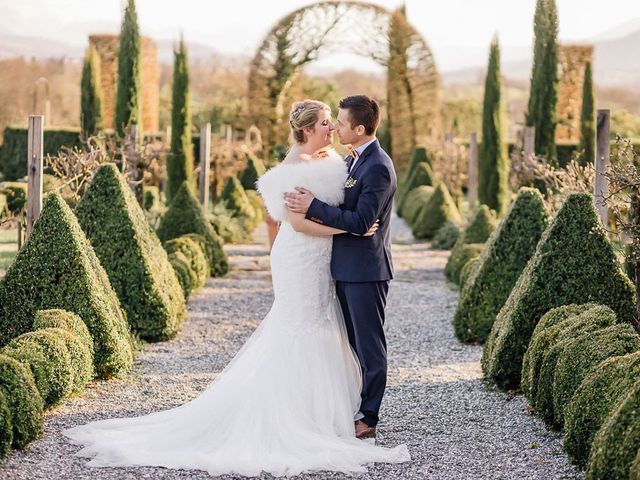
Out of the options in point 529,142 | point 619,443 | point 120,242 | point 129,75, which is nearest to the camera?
point 619,443

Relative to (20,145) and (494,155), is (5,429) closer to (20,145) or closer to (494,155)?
(494,155)

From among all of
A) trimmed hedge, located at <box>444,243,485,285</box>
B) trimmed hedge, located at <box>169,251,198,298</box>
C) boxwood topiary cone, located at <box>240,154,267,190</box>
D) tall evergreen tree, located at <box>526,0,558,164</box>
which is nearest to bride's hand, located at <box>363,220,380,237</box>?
trimmed hedge, located at <box>169,251,198,298</box>

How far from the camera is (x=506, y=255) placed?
7.55 metres

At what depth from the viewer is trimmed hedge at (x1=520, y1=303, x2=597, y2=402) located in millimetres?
5441

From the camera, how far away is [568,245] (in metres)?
6.04

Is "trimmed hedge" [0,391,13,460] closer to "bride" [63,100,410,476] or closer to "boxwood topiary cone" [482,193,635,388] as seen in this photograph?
"bride" [63,100,410,476]

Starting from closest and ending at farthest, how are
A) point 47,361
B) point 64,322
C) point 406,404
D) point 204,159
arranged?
point 47,361 < point 64,322 < point 406,404 < point 204,159

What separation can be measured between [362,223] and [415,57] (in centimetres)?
1833

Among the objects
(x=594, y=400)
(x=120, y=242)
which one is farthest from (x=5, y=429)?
(x=120, y=242)

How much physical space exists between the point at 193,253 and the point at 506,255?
13.1 ft

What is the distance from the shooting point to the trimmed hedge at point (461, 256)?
11.0 m

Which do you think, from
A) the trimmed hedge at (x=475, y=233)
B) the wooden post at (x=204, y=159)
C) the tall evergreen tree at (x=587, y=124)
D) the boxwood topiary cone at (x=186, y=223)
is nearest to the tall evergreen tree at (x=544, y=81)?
the tall evergreen tree at (x=587, y=124)

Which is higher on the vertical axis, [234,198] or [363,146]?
[363,146]

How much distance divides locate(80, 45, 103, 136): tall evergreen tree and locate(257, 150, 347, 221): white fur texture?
1706 centimetres
